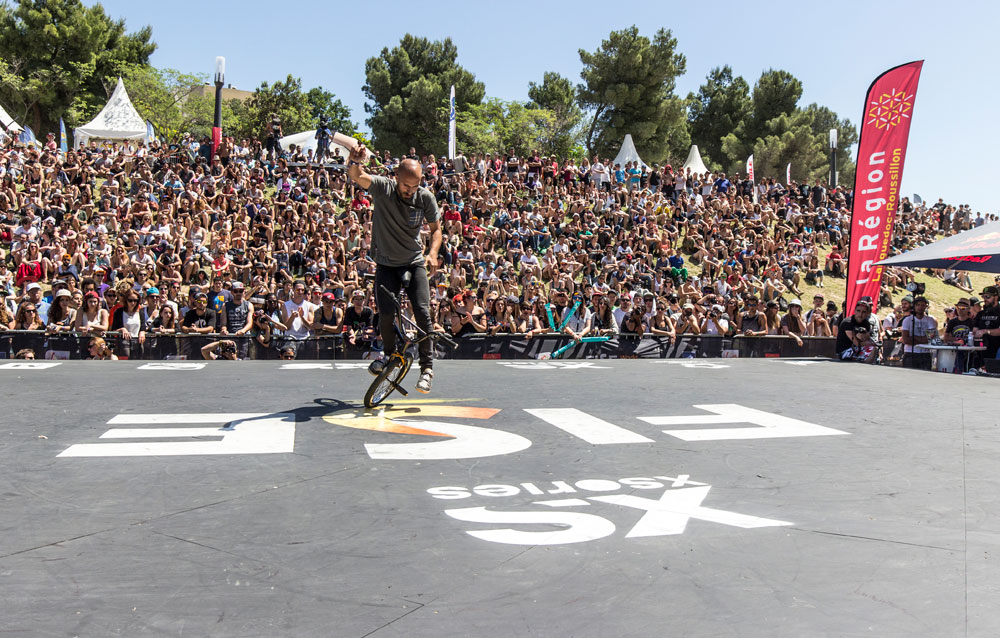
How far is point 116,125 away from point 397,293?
31.5 m

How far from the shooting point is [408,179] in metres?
5.36

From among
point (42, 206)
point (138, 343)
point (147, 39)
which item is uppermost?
point (147, 39)

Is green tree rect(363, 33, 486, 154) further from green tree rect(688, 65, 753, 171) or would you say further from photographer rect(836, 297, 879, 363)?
photographer rect(836, 297, 879, 363)

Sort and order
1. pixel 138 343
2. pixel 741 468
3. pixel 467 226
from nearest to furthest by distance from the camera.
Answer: pixel 741 468 < pixel 138 343 < pixel 467 226

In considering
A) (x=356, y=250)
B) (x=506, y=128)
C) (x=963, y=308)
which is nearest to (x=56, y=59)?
(x=506, y=128)

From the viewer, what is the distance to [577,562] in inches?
103

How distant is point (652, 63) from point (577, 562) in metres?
57.0

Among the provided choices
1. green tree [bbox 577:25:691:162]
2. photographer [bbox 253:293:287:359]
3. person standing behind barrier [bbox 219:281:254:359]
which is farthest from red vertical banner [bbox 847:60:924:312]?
green tree [bbox 577:25:691:162]

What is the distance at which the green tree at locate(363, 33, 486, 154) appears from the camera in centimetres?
5572

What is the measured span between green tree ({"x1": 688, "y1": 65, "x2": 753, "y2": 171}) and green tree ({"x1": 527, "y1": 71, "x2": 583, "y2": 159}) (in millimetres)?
15055

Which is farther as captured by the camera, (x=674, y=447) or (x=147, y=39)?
(x=147, y=39)

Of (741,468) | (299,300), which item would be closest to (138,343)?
(299,300)

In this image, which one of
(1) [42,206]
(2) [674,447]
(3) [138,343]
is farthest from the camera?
(1) [42,206]

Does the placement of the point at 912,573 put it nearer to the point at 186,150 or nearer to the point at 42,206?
the point at 42,206
